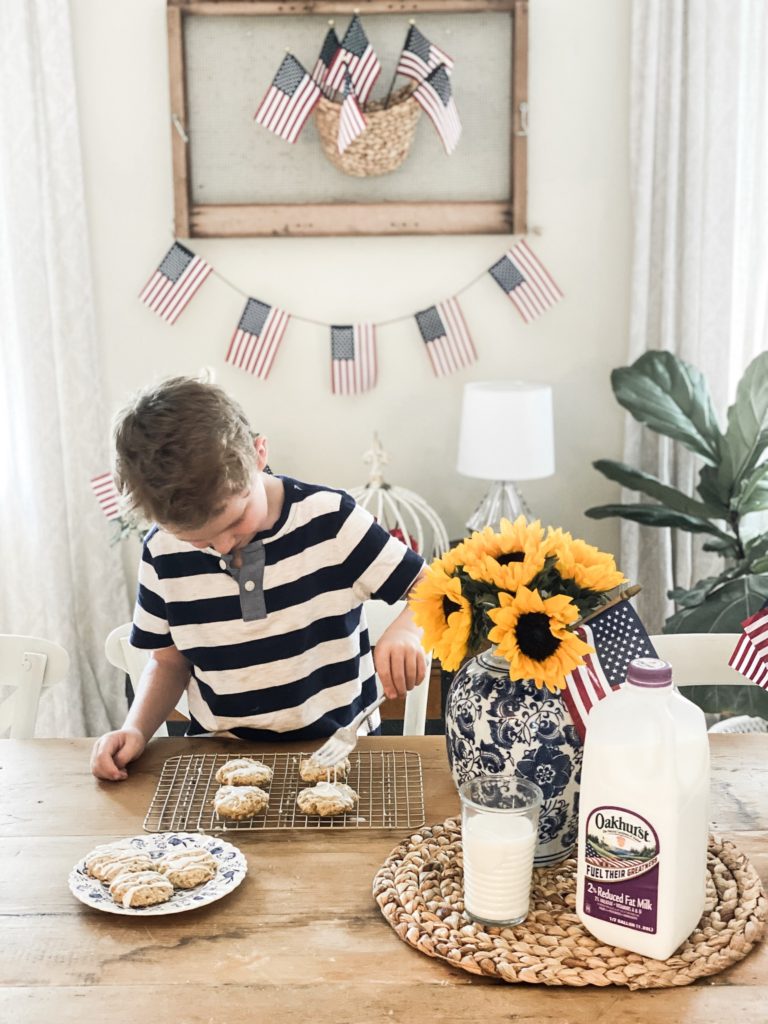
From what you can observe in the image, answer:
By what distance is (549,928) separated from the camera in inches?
43.8

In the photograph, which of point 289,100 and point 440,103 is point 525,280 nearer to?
point 440,103

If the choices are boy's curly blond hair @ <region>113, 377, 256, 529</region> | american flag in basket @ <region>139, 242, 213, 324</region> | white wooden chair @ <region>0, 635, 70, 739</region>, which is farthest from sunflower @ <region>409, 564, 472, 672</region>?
american flag in basket @ <region>139, 242, 213, 324</region>

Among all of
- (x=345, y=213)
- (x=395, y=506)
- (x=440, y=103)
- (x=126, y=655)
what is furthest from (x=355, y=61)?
(x=126, y=655)

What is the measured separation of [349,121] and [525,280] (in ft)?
2.38

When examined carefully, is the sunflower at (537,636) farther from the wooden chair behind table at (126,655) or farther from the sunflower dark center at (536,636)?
the wooden chair behind table at (126,655)

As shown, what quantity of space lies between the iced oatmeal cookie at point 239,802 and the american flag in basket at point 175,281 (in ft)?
7.25

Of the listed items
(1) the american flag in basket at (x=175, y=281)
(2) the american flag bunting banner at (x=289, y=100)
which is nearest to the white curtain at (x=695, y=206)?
(2) the american flag bunting banner at (x=289, y=100)

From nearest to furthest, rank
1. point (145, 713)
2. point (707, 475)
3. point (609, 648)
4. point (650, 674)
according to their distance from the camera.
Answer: point (650, 674) → point (609, 648) → point (145, 713) → point (707, 475)

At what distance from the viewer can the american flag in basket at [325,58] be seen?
3.04 metres

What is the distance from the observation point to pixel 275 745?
158 centimetres

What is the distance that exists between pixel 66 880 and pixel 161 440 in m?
0.56

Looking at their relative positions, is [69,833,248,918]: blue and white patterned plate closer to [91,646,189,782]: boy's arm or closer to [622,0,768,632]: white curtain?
[91,646,189,782]: boy's arm

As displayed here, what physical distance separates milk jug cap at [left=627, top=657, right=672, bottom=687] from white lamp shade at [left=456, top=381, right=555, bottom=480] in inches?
76.5

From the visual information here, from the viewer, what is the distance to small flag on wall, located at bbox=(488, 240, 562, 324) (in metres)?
3.27
